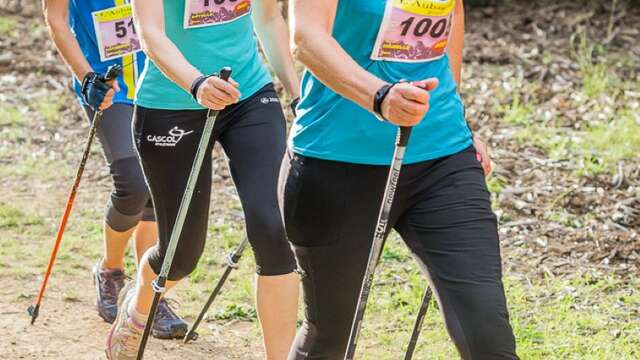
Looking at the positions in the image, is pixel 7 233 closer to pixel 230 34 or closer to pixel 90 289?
pixel 90 289

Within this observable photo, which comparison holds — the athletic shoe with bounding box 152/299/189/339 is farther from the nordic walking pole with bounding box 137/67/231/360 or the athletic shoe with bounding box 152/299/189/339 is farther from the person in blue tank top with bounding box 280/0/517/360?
the person in blue tank top with bounding box 280/0/517/360

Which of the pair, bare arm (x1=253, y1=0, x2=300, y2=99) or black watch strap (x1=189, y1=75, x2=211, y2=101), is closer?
black watch strap (x1=189, y1=75, x2=211, y2=101)

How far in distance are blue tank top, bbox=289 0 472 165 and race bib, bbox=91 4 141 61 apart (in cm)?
225

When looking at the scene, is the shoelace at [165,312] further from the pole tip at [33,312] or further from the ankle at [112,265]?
the pole tip at [33,312]

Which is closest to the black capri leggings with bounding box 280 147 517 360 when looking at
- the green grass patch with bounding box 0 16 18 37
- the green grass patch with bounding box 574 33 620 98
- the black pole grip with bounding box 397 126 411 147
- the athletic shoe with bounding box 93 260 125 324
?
the black pole grip with bounding box 397 126 411 147

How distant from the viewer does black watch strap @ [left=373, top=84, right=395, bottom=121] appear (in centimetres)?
335

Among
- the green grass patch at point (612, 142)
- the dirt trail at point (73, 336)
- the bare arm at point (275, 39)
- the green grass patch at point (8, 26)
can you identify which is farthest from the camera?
the green grass patch at point (8, 26)

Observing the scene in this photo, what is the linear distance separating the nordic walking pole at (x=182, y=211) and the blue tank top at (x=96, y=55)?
1225 millimetres

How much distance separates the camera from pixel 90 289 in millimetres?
6562

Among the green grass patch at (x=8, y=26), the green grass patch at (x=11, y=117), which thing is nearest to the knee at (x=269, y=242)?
the green grass patch at (x=11, y=117)

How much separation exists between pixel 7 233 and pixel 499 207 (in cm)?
306

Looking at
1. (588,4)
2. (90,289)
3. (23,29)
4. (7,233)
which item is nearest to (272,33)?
(90,289)

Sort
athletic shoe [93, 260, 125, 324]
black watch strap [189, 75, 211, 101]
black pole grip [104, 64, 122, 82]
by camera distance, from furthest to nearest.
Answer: athletic shoe [93, 260, 125, 324] → black pole grip [104, 64, 122, 82] → black watch strap [189, 75, 211, 101]

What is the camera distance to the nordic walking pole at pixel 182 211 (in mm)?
4477
